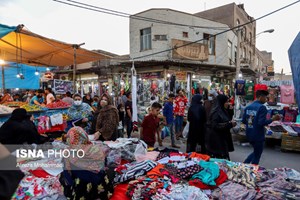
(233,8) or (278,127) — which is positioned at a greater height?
(233,8)

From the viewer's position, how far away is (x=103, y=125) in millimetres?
5328

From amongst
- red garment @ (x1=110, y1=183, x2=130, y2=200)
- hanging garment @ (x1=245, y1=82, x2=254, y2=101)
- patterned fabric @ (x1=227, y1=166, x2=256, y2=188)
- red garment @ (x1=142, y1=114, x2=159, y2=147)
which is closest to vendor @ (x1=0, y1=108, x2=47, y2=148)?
red garment @ (x1=142, y1=114, x2=159, y2=147)

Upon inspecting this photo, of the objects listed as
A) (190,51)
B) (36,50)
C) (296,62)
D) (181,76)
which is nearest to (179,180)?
(296,62)

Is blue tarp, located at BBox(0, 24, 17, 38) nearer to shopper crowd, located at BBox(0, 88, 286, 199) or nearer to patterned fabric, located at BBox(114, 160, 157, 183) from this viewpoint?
shopper crowd, located at BBox(0, 88, 286, 199)

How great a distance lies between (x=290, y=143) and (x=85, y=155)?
273 inches

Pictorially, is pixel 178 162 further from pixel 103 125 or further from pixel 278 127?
pixel 278 127

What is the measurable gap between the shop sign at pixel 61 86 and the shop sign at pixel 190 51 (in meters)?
8.97

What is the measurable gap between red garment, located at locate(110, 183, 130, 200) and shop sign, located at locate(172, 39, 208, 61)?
13.8 metres

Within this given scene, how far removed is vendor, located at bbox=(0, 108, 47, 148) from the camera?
457cm

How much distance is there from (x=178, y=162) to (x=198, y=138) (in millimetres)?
1716

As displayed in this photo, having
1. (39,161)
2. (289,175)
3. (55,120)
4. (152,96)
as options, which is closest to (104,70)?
(152,96)

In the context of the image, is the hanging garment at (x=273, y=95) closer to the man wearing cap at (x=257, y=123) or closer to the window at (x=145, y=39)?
the man wearing cap at (x=257, y=123)

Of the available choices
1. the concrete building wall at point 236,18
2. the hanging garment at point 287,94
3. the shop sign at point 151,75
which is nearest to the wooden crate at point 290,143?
the hanging garment at point 287,94

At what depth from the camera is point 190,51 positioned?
1680 cm
